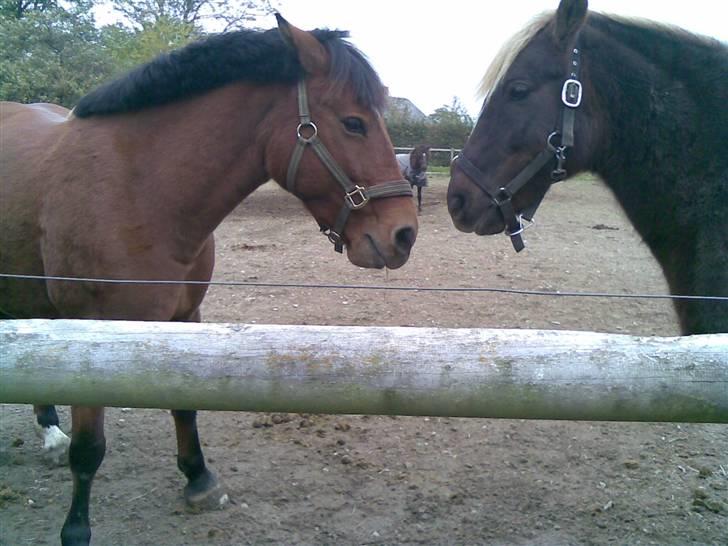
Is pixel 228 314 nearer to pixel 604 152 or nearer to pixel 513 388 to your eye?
pixel 604 152

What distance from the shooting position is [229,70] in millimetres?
2438

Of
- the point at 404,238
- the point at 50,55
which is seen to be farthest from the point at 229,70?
the point at 50,55

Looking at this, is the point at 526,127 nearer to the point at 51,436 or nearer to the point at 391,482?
the point at 391,482

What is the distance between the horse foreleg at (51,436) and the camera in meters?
3.29

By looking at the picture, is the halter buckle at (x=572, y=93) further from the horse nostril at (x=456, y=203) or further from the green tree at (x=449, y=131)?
the green tree at (x=449, y=131)

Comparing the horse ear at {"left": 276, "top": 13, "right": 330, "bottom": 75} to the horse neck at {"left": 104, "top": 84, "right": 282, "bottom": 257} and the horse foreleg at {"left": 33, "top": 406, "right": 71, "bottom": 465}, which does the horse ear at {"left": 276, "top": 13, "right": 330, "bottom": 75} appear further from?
the horse foreleg at {"left": 33, "top": 406, "right": 71, "bottom": 465}

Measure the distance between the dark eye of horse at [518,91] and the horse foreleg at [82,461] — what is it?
235 centimetres

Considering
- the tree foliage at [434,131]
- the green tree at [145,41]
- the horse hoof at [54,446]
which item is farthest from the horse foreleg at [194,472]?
the tree foliage at [434,131]

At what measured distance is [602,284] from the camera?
633cm

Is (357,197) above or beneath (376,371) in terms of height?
above

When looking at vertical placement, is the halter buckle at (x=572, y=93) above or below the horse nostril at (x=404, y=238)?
above

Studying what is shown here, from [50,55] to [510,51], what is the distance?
49.5 ft

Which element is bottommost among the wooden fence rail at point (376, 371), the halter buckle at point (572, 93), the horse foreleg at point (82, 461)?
the horse foreleg at point (82, 461)

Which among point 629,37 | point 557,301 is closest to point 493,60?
point 629,37
